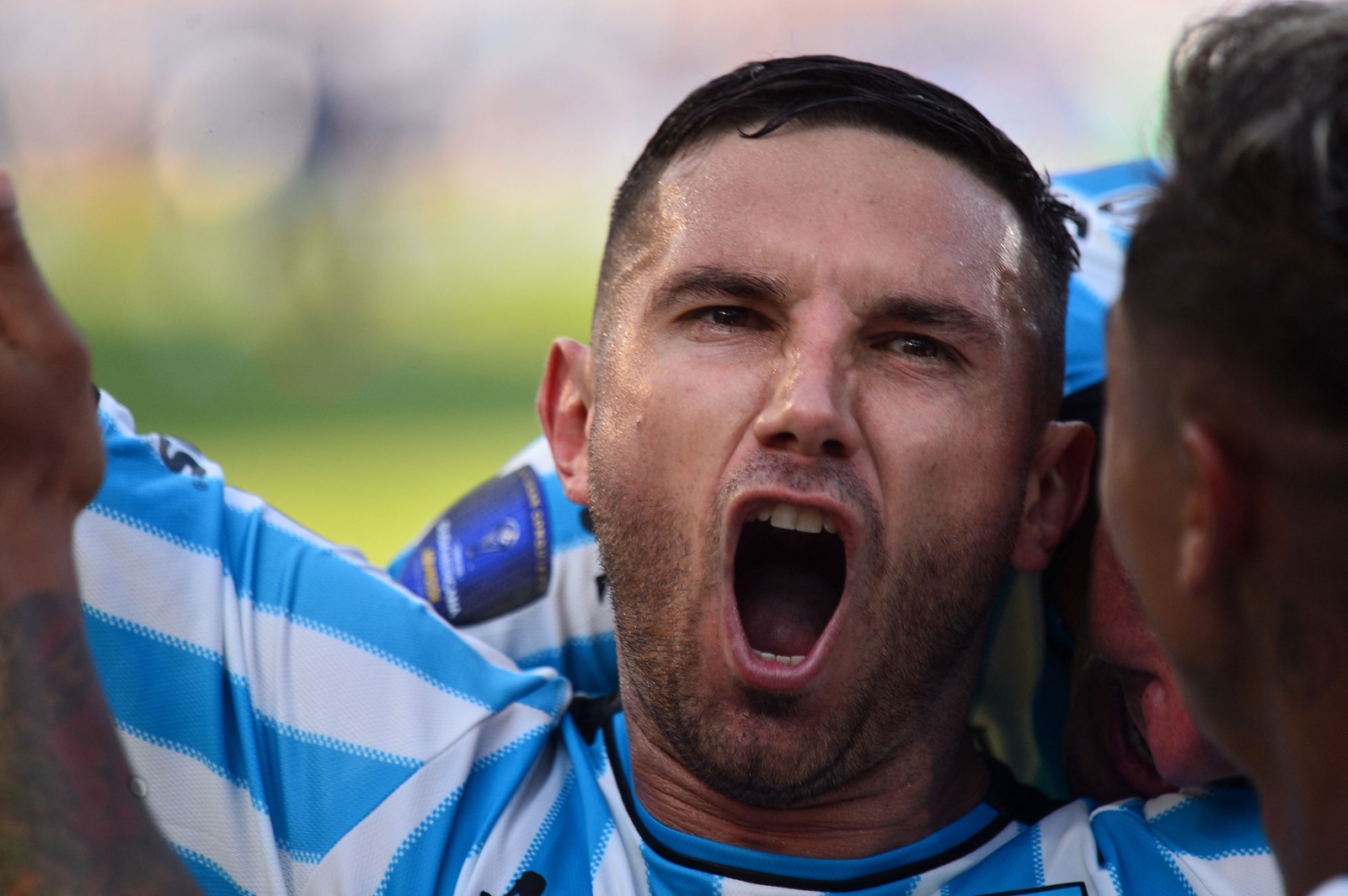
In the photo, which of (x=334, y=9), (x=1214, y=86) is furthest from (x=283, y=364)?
(x=1214, y=86)

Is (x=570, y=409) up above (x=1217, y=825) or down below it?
above

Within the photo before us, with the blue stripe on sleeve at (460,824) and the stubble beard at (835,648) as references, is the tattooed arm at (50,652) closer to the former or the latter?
the blue stripe on sleeve at (460,824)

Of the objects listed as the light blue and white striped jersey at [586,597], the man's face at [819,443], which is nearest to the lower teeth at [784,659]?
the man's face at [819,443]

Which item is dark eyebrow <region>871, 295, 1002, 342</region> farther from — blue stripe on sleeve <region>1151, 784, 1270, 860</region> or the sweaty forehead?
blue stripe on sleeve <region>1151, 784, 1270, 860</region>

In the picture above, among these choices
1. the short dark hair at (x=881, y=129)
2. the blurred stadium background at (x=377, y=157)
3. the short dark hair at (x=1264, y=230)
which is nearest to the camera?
the short dark hair at (x=1264, y=230)

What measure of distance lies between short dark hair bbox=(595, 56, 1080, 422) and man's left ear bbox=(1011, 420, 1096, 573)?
0.04 m

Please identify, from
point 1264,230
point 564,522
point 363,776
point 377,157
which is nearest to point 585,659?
point 564,522

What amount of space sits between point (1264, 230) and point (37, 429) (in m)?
0.92

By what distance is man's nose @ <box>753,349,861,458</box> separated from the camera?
4.84 feet

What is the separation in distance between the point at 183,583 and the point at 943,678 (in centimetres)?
90

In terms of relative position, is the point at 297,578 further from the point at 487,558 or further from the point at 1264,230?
the point at 1264,230

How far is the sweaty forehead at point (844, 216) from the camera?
157cm

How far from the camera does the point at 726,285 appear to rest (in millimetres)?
1602

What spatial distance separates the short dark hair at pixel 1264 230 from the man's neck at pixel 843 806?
81 centimetres
